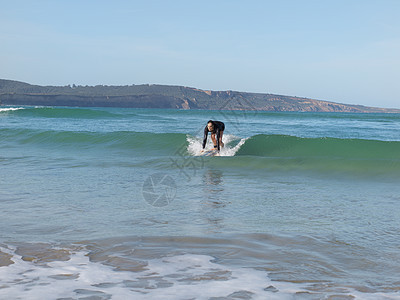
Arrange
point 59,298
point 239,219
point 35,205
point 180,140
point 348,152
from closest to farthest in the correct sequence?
point 59,298, point 239,219, point 35,205, point 348,152, point 180,140

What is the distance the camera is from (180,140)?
715 inches

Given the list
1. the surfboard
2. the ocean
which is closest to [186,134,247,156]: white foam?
the surfboard

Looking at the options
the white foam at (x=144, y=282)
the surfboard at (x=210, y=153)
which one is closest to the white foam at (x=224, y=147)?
the surfboard at (x=210, y=153)

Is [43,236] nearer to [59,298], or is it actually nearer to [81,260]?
[81,260]

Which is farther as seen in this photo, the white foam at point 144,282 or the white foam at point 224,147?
the white foam at point 224,147

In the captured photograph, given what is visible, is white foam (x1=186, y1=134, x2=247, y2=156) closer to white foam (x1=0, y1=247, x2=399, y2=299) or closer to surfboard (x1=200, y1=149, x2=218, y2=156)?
surfboard (x1=200, y1=149, x2=218, y2=156)

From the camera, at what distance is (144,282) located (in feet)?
10.5

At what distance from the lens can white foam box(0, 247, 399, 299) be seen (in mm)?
2949

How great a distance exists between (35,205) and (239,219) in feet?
9.37

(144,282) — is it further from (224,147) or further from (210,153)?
(224,147)

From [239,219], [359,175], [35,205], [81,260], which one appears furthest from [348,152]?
[81,260]

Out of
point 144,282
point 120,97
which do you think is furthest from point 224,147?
point 120,97

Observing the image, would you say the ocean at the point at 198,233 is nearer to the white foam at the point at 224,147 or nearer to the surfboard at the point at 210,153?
the surfboard at the point at 210,153

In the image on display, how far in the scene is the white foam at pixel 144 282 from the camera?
2949 millimetres
